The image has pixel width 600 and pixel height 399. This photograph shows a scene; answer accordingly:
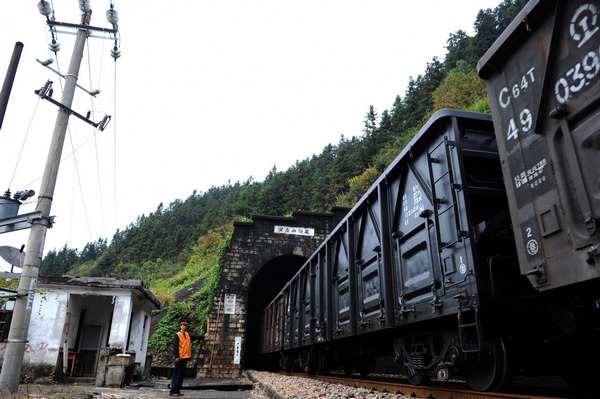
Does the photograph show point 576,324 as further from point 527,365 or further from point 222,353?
point 222,353

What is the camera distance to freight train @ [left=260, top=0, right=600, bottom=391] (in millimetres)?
2420

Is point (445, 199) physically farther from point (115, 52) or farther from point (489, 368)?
point (115, 52)

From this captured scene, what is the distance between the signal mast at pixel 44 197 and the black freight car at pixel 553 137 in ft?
23.7

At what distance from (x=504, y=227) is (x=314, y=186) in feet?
168

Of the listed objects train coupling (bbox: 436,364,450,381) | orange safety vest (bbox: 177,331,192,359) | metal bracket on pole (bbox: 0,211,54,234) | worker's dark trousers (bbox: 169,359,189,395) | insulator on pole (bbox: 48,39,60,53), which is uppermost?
insulator on pole (bbox: 48,39,60,53)

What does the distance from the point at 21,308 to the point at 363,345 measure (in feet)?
19.7

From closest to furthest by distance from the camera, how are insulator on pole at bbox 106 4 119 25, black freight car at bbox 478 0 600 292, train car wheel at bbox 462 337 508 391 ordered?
black freight car at bbox 478 0 600 292, train car wheel at bbox 462 337 508 391, insulator on pole at bbox 106 4 119 25

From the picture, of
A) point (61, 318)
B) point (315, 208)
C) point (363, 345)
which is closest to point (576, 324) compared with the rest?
point (363, 345)

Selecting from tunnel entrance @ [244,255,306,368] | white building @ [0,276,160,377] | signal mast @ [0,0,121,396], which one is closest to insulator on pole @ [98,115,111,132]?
signal mast @ [0,0,121,396]

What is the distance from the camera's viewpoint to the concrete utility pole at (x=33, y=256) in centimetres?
636

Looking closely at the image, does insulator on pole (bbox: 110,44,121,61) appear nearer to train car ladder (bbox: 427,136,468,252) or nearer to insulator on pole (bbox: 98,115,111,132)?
insulator on pole (bbox: 98,115,111,132)

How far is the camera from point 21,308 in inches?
261

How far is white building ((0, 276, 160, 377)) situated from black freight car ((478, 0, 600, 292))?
34.9 feet

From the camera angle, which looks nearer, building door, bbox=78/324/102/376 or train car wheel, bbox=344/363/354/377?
train car wheel, bbox=344/363/354/377
